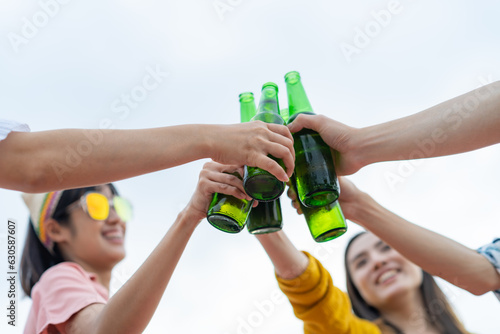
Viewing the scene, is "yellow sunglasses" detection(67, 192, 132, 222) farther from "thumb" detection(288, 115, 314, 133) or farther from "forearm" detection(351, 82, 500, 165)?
"forearm" detection(351, 82, 500, 165)

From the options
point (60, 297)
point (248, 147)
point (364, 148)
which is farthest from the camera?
point (364, 148)

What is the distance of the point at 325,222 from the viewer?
140 centimetres

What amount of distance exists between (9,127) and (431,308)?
220 cm

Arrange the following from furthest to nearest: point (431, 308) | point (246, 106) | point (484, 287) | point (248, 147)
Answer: point (431, 308), point (246, 106), point (484, 287), point (248, 147)

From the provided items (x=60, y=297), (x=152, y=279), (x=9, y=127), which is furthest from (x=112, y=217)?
(x=9, y=127)

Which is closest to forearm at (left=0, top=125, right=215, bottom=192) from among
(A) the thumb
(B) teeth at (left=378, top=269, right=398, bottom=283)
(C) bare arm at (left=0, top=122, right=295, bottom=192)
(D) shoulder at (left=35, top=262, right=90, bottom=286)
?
(C) bare arm at (left=0, top=122, right=295, bottom=192)

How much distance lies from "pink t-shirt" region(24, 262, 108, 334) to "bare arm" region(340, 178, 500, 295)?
0.97 metres

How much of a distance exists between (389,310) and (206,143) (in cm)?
166

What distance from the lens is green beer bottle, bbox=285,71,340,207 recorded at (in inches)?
51.7

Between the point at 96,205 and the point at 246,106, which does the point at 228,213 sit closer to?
the point at 246,106

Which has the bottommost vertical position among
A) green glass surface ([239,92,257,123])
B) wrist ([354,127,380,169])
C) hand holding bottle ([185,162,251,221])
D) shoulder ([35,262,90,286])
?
shoulder ([35,262,90,286])

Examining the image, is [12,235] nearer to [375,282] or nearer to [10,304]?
[10,304]

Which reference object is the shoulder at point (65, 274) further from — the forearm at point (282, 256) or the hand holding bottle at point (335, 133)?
the hand holding bottle at point (335, 133)

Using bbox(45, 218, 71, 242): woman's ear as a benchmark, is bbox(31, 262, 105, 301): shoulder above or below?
below
